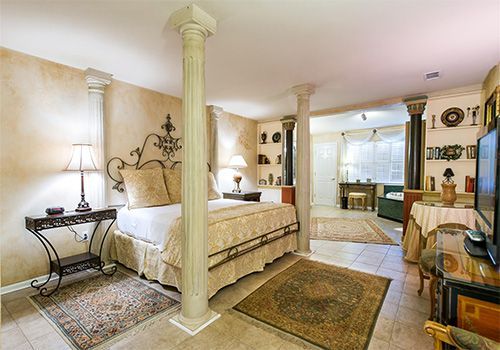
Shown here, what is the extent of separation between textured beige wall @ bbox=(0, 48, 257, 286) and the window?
7019 mm

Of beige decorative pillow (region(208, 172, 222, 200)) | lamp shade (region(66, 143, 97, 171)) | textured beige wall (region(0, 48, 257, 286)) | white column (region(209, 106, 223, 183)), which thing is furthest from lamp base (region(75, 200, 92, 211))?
white column (region(209, 106, 223, 183))

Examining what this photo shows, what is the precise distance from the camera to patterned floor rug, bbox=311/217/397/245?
184 inches

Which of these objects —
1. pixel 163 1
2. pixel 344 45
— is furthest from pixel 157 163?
pixel 344 45

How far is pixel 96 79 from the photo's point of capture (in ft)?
10.9

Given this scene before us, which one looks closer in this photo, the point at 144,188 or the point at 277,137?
the point at 144,188

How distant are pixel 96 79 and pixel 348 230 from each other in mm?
5114

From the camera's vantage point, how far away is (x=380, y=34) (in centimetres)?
247

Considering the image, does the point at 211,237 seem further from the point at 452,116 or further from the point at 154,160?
the point at 452,116

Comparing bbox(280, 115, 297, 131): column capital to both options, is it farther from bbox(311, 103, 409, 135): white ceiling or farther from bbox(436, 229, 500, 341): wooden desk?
bbox(436, 229, 500, 341): wooden desk

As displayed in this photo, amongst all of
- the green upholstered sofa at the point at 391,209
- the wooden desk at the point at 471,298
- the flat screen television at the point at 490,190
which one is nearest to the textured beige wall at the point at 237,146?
the green upholstered sofa at the point at 391,209

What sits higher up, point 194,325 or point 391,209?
point 391,209

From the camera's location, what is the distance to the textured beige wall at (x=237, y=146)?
5.57 metres

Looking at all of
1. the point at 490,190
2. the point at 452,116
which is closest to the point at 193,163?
the point at 490,190

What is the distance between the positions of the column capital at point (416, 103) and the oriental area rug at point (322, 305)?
294cm
